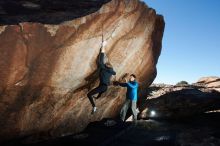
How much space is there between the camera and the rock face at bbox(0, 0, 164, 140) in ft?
26.1

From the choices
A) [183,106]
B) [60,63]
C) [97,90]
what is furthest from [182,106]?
[60,63]

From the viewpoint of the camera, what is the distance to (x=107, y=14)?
9.38m

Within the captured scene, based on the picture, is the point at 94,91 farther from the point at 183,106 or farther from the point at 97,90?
the point at 183,106

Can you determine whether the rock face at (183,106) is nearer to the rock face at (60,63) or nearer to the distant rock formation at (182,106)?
the distant rock formation at (182,106)

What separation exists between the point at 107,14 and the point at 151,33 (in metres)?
3.45

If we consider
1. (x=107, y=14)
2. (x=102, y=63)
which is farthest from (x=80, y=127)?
(x=107, y=14)

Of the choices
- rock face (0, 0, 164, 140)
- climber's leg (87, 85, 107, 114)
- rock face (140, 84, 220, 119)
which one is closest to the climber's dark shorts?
climber's leg (87, 85, 107, 114)

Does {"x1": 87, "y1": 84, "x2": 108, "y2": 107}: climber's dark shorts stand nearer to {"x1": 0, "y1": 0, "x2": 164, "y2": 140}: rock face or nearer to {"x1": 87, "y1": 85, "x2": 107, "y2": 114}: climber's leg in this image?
{"x1": 87, "y1": 85, "x2": 107, "y2": 114}: climber's leg

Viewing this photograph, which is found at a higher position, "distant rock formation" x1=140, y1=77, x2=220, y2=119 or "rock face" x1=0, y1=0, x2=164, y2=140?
"rock face" x1=0, y1=0, x2=164, y2=140

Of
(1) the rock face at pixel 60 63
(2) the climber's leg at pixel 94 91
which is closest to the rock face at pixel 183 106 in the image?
(1) the rock face at pixel 60 63

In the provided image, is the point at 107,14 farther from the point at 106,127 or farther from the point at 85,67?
the point at 106,127

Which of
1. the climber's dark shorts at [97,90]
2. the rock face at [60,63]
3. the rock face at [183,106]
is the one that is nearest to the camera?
the rock face at [60,63]

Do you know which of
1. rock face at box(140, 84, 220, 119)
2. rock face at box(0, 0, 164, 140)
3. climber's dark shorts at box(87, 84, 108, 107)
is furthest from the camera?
rock face at box(140, 84, 220, 119)

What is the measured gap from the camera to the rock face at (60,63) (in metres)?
7.96
